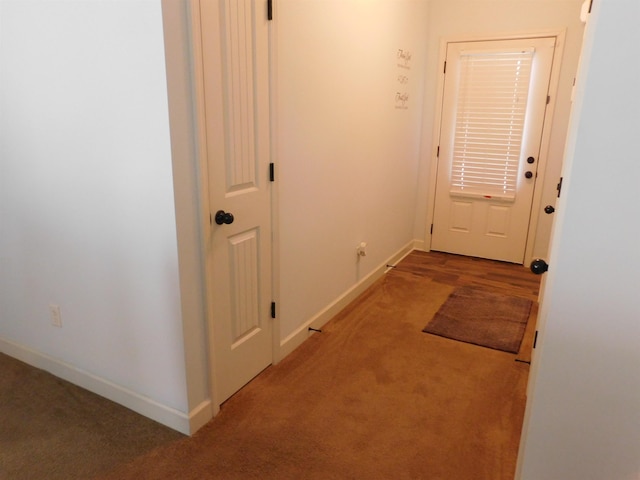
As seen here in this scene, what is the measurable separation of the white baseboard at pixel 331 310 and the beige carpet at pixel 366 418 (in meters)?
0.06

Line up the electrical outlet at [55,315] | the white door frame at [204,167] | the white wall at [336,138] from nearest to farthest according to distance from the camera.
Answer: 1. the white door frame at [204,167]
2. the electrical outlet at [55,315]
3. the white wall at [336,138]

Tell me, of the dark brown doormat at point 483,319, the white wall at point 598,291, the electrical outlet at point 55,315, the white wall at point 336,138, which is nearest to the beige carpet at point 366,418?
the dark brown doormat at point 483,319

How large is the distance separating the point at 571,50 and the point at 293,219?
303 cm

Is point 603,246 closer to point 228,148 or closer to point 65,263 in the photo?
point 228,148

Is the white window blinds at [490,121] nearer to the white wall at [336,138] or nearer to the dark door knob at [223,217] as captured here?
the white wall at [336,138]

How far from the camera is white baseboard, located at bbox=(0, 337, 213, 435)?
2.04 m

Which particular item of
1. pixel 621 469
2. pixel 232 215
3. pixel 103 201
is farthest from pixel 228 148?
pixel 621 469

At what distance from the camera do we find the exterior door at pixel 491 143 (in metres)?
4.14

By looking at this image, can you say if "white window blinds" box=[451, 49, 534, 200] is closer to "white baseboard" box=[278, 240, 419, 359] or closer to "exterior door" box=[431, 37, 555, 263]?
"exterior door" box=[431, 37, 555, 263]

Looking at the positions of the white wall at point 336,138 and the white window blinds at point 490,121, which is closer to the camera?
the white wall at point 336,138

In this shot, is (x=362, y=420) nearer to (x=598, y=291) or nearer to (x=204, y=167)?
(x=204, y=167)

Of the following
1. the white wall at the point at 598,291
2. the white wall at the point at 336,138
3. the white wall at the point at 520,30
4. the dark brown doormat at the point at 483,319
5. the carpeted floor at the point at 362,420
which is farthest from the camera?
the white wall at the point at 520,30

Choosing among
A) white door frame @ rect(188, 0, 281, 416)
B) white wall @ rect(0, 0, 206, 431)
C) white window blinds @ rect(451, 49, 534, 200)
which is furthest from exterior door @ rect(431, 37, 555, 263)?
white wall @ rect(0, 0, 206, 431)

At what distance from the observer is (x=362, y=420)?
85.0 inches
